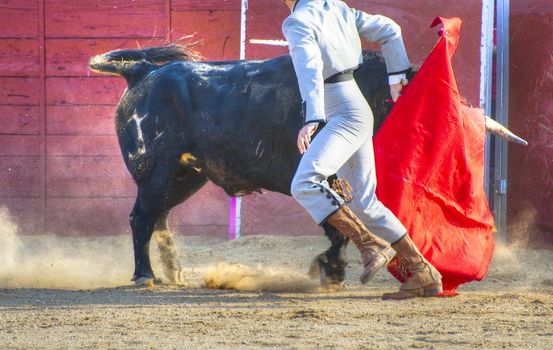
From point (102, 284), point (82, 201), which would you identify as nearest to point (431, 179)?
point (102, 284)

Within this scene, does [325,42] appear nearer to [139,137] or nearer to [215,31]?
[139,137]

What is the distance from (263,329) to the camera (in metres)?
4.31

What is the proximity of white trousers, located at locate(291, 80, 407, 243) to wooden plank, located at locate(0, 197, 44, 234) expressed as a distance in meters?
4.29

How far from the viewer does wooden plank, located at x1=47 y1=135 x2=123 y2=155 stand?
8.66m

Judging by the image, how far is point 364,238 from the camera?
4797 mm

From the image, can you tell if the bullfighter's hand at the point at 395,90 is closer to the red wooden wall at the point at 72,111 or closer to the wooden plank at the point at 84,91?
the red wooden wall at the point at 72,111

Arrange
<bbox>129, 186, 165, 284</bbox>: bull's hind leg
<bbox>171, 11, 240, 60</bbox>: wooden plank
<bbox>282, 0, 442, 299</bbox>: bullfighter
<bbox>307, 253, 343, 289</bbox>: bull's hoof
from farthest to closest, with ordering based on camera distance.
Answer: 1. <bbox>171, 11, 240, 60</bbox>: wooden plank
2. <bbox>129, 186, 165, 284</bbox>: bull's hind leg
3. <bbox>307, 253, 343, 289</bbox>: bull's hoof
4. <bbox>282, 0, 442, 299</bbox>: bullfighter

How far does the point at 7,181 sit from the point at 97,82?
112cm

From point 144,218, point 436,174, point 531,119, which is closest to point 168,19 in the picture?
point 144,218

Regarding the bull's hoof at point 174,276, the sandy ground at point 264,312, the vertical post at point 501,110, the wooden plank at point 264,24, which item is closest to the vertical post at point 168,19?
the wooden plank at point 264,24

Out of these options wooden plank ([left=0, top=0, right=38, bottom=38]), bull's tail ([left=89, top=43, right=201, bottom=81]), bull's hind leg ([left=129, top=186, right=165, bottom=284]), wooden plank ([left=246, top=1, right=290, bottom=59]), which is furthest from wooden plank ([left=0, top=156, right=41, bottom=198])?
bull's hind leg ([left=129, top=186, right=165, bottom=284])

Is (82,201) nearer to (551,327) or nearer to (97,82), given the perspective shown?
(97,82)

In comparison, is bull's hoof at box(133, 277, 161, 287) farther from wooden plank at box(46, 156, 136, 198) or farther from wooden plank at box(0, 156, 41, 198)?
wooden plank at box(0, 156, 41, 198)

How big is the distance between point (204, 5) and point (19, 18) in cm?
160
